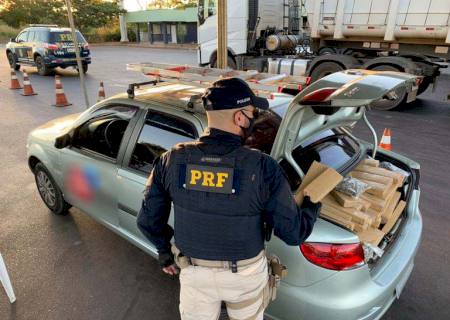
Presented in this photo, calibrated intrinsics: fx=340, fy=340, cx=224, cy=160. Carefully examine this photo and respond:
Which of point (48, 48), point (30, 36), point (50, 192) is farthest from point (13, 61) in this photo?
point (50, 192)

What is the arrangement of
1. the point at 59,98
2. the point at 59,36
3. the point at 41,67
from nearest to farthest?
the point at 59,98 < the point at 59,36 < the point at 41,67

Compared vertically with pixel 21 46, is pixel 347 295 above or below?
below

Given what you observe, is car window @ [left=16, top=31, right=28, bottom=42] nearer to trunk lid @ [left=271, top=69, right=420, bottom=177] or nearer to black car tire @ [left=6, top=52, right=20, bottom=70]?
black car tire @ [left=6, top=52, right=20, bottom=70]

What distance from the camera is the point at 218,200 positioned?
1.49 meters

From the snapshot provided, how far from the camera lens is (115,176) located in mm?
2838

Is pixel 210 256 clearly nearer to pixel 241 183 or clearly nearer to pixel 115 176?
pixel 241 183

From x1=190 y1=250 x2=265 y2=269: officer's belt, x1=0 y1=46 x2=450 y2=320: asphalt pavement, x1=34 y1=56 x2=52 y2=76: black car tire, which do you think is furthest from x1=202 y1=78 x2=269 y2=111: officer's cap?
x1=34 y1=56 x2=52 y2=76: black car tire

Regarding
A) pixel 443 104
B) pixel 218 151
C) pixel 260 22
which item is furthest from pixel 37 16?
pixel 218 151

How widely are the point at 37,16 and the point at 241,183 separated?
5370 centimetres

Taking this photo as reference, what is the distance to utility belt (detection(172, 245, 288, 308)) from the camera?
1.63 meters

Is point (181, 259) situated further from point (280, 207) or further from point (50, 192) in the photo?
point (50, 192)

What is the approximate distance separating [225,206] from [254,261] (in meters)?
0.37

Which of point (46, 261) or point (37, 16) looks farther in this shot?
point (37, 16)

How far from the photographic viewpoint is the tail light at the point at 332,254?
187cm
